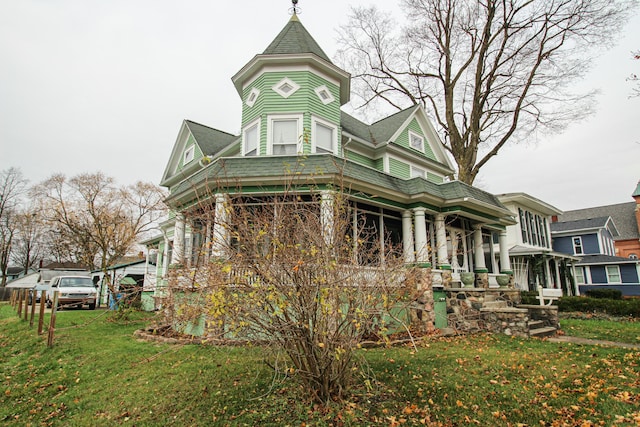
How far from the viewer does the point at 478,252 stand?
Answer: 13289mm

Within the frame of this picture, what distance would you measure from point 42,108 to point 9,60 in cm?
1649

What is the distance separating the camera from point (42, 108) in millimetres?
27438

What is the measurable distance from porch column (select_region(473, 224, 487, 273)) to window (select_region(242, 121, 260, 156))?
9.11m

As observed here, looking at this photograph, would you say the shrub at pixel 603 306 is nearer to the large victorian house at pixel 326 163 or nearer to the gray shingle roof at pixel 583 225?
the large victorian house at pixel 326 163

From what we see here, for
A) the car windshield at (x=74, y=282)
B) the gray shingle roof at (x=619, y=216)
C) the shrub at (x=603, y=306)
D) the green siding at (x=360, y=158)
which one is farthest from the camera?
the gray shingle roof at (x=619, y=216)

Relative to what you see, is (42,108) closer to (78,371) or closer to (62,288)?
(62,288)

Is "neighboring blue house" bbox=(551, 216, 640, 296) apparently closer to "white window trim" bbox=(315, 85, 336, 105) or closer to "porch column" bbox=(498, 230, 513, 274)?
"porch column" bbox=(498, 230, 513, 274)

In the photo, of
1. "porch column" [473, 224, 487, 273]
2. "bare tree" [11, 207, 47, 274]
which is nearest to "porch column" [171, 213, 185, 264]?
"porch column" [473, 224, 487, 273]

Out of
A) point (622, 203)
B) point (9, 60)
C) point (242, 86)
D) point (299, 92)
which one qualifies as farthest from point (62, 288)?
point (622, 203)

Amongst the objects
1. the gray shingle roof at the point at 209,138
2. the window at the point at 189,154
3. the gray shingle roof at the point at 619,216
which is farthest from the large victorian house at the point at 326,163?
the gray shingle roof at the point at 619,216

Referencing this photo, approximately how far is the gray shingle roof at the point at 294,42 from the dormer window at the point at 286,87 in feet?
3.15

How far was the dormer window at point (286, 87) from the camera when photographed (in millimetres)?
11367

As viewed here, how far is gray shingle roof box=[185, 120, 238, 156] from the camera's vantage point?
50.2ft

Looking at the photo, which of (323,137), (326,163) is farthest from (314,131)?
(326,163)
